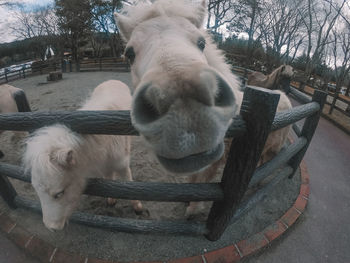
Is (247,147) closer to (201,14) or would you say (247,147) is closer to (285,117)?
(285,117)

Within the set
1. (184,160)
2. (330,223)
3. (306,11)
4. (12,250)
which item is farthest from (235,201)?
(306,11)

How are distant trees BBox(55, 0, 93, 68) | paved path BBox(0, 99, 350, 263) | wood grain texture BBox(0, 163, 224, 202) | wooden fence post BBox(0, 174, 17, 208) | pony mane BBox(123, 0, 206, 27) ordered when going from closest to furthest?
wood grain texture BBox(0, 163, 224, 202) < pony mane BBox(123, 0, 206, 27) < paved path BBox(0, 99, 350, 263) < wooden fence post BBox(0, 174, 17, 208) < distant trees BBox(55, 0, 93, 68)

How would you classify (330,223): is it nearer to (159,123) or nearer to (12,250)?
(159,123)

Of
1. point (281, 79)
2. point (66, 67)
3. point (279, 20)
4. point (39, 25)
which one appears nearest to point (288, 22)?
point (279, 20)

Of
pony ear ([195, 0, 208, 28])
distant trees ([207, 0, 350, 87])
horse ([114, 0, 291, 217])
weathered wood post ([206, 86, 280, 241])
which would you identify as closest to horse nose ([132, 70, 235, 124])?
horse ([114, 0, 291, 217])

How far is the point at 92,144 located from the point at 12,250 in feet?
5.90

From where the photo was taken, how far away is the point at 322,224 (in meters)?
2.52

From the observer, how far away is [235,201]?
4.91 feet

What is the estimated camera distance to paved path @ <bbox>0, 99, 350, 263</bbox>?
211 centimetres

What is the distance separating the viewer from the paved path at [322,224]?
213 cm

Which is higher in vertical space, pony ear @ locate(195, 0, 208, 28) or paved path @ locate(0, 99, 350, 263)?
pony ear @ locate(195, 0, 208, 28)

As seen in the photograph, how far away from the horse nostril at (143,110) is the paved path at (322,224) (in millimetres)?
2242

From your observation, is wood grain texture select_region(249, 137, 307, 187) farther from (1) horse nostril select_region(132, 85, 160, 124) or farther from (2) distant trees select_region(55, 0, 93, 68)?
(2) distant trees select_region(55, 0, 93, 68)

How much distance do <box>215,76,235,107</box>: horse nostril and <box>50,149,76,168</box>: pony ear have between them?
4.10ft
